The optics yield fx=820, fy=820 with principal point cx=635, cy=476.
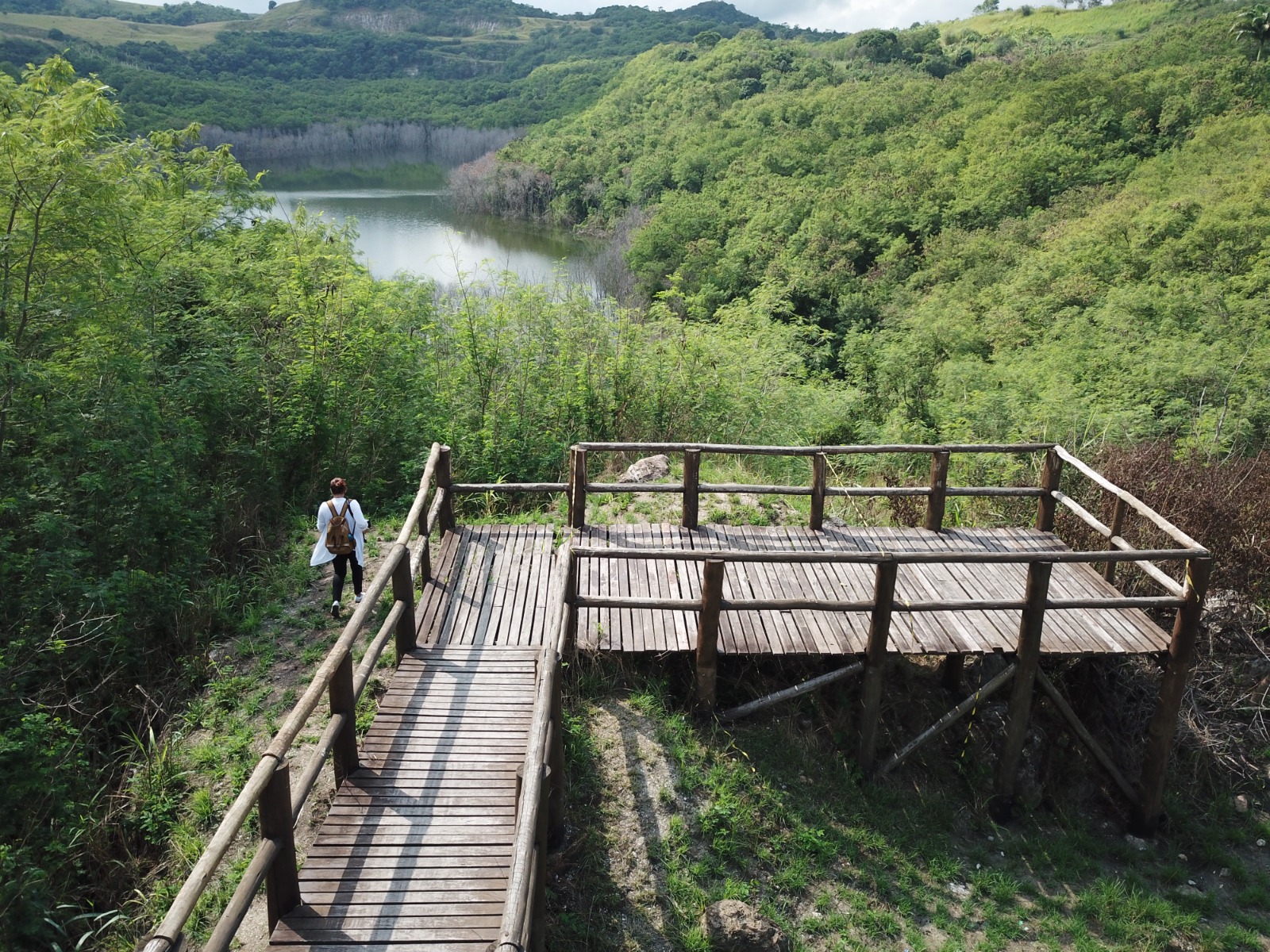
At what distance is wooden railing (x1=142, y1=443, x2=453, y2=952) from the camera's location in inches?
139

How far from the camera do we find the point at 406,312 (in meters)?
13.5

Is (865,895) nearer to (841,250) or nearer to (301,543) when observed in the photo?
(301,543)

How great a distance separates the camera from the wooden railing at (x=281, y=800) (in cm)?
353

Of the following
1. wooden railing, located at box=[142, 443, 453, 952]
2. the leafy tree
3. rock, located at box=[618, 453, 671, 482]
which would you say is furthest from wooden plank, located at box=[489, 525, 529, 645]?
the leafy tree

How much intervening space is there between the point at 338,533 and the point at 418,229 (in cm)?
3806

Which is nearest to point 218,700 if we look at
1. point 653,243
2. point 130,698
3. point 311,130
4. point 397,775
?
point 130,698

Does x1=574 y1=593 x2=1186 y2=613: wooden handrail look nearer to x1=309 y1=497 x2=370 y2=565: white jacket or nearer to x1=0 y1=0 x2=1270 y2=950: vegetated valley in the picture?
x1=0 y1=0 x2=1270 y2=950: vegetated valley

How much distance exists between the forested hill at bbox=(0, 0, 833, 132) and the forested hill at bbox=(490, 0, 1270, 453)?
2898 centimetres

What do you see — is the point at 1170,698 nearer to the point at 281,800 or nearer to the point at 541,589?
the point at 541,589

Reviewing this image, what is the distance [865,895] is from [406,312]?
1091 centimetres

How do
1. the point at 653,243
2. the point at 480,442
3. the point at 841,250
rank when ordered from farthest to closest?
1. the point at 653,243
2. the point at 841,250
3. the point at 480,442

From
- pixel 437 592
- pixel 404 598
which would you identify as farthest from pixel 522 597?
pixel 404 598

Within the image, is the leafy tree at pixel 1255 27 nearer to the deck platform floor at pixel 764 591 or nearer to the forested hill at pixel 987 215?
the forested hill at pixel 987 215

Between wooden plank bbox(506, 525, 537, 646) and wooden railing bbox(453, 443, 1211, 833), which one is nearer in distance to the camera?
wooden railing bbox(453, 443, 1211, 833)
